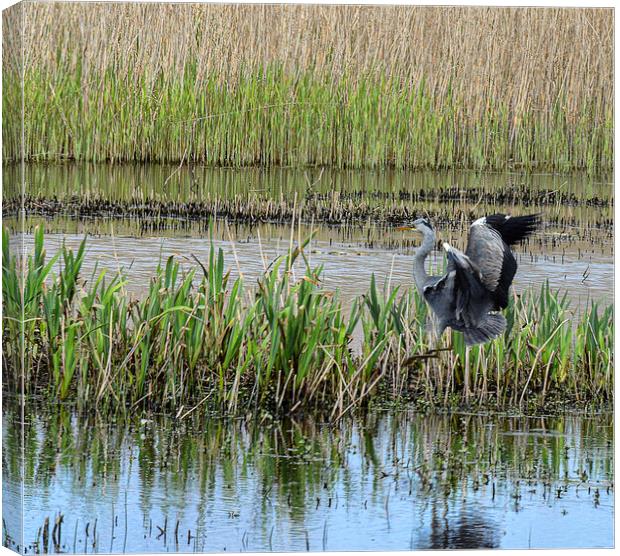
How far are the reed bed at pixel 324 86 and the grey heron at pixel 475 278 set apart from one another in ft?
1.45

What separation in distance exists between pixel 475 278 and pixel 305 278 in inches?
36.9

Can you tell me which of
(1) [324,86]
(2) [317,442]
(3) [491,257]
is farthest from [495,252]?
(2) [317,442]

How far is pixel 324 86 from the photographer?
8.07 meters

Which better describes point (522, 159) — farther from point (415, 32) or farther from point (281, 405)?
point (281, 405)

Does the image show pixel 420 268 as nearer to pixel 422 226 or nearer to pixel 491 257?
pixel 422 226

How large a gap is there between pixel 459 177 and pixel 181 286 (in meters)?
1.71

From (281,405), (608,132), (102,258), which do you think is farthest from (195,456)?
(608,132)

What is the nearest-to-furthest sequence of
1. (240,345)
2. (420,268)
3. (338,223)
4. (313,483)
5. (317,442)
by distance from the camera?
(313,483)
(317,442)
(240,345)
(420,268)
(338,223)

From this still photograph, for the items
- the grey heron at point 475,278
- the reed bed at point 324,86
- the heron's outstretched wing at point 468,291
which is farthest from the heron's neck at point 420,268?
the reed bed at point 324,86

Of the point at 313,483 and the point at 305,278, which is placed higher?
the point at 305,278

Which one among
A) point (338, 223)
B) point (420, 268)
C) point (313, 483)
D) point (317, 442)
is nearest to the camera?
point (313, 483)

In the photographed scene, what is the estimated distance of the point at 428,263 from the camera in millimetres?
7965

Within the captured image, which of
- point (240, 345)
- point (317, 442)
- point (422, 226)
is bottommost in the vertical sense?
point (317, 442)

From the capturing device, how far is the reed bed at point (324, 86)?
7789mm
